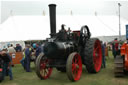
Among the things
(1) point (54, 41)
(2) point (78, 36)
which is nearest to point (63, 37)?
(1) point (54, 41)

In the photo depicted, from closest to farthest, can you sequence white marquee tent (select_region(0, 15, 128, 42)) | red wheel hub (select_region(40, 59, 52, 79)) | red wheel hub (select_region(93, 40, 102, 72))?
red wheel hub (select_region(40, 59, 52, 79))
red wheel hub (select_region(93, 40, 102, 72))
white marquee tent (select_region(0, 15, 128, 42))

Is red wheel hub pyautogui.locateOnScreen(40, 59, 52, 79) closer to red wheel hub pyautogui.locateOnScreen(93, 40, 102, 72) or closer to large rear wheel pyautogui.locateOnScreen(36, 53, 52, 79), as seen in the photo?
large rear wheel pyautogui.locateOnScreen(36, 53, 52, 79)

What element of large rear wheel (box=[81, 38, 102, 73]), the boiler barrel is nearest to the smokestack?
the boiler barrel

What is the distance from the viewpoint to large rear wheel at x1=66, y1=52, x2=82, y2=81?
5.05 meters

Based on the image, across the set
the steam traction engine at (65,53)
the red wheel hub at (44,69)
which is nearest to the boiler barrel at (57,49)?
the steam traction engine at (65,53)

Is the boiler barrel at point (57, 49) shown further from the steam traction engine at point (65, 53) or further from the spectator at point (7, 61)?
the spectator at point (7, 61)

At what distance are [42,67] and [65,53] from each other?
1.02 m

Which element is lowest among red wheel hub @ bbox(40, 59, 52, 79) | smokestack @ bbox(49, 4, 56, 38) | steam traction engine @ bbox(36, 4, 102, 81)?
red wheel hub @ bbox(40, 59, 52, 79)

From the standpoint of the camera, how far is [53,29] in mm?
5750

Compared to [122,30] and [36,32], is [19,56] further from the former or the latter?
[122,30]

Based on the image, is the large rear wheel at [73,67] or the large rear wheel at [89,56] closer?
the large rear wheel at [73,67]

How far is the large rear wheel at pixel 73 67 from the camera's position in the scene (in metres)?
5.05

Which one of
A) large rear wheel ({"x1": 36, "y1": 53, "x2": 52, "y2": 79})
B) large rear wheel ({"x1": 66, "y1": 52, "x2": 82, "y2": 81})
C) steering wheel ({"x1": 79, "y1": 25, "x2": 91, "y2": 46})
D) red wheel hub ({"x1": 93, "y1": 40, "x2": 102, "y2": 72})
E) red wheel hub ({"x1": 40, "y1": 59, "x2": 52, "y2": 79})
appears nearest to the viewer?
large rear wheel ({"x1": 66, "y1": 52, "x2": 82, "y2": 81})

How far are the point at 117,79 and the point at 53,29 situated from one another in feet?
8.70
